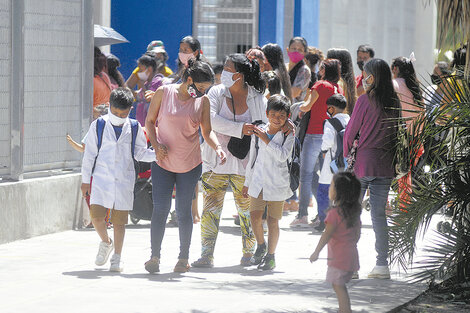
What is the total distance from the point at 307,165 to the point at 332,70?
3.83 ft

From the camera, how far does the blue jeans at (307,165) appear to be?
11.2m

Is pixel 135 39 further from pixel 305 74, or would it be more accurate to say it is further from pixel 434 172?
pixel 434 172

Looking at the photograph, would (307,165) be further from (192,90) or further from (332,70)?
(192,90)

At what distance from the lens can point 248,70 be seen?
28.2ft

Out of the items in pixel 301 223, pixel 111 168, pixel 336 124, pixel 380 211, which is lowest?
pixel 301 223

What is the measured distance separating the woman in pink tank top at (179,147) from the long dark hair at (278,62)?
9.97ft

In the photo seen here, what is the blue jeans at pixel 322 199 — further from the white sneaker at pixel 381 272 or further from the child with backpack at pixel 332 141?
the white sneaker at pixel 381 272

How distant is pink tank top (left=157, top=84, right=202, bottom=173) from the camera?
7879mm

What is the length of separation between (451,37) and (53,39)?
15.0 feet

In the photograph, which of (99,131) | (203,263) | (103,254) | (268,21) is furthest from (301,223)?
(268,21)

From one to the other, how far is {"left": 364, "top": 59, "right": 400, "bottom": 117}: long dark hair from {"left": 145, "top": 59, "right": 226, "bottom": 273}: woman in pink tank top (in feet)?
4.43

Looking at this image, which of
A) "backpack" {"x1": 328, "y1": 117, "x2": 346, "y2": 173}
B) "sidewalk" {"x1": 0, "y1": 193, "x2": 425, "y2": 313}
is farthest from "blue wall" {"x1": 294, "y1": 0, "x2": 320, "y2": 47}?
"sidewalk" {"x1": 0, "y1": 193, "x2": 425, "y2": 313}

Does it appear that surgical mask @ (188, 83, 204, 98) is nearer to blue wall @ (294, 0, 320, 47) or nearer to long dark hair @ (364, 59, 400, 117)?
long dark hair @ (364, 59, 400, 117)

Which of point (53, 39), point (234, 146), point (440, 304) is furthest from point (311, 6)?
point (440, 304)
